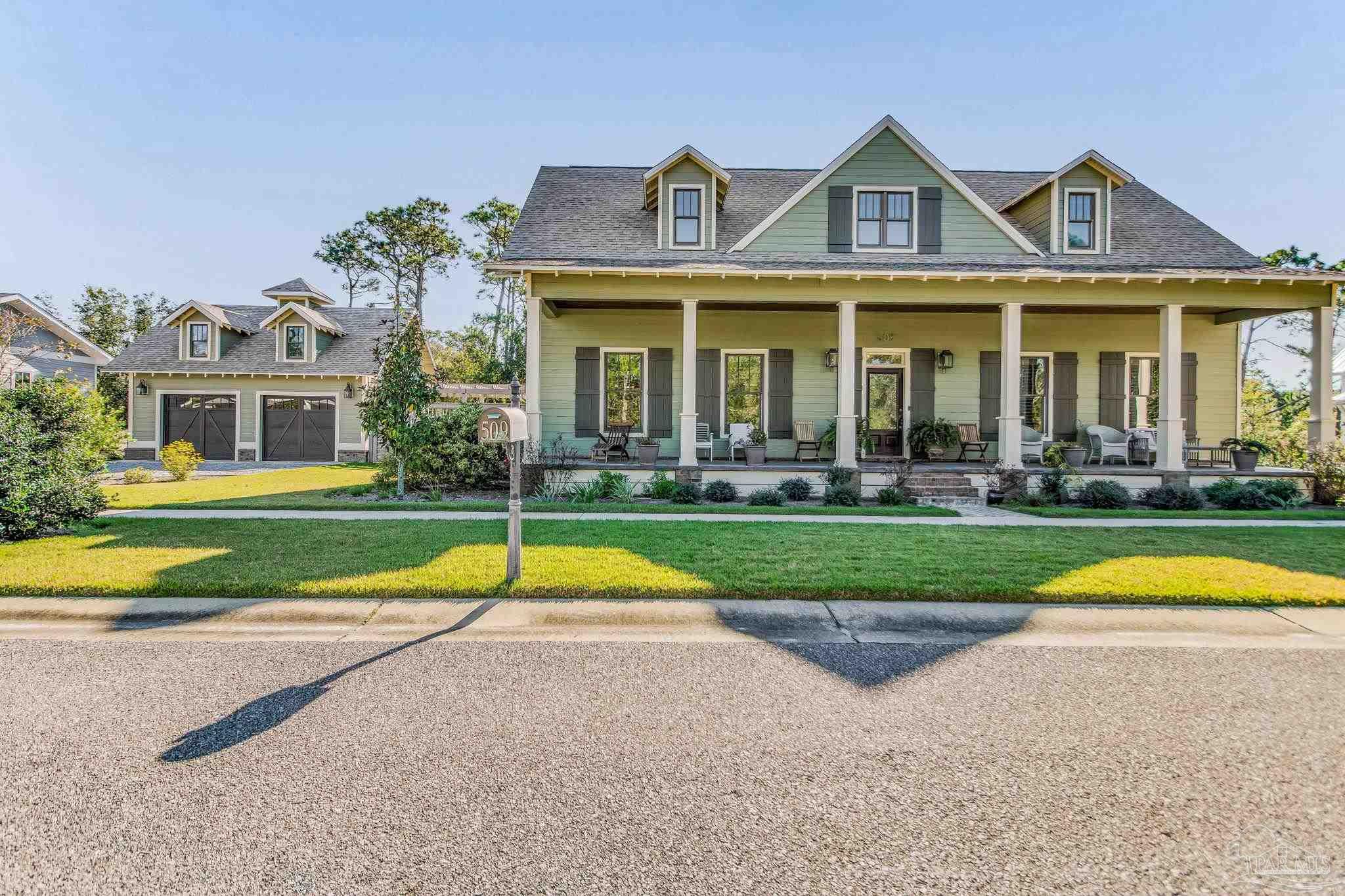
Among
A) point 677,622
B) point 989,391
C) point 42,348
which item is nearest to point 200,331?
point 42,348

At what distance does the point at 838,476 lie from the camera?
1150cm

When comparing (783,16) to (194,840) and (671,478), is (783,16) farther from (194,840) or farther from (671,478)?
(194,840)

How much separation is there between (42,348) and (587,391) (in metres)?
22.1

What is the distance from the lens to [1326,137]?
50.4ft

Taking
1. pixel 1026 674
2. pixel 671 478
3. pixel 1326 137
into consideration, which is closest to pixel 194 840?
pixel 1026 674

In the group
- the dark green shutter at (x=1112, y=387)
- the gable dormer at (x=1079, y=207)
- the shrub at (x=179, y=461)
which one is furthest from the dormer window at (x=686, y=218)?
the shrub at (x=179, y=461)

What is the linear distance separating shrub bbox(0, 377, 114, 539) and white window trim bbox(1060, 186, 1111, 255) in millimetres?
18289

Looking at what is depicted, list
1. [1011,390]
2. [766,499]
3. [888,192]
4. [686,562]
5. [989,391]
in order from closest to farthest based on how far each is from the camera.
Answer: [686,562]
[766,499]
[1011,390]
[888,192]
[989,391]

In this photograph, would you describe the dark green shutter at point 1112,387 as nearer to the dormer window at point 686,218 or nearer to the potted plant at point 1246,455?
the potted plant at point 1246,455

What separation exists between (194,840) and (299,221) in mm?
32404

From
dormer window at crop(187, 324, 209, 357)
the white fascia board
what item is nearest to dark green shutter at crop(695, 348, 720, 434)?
the white fascia board

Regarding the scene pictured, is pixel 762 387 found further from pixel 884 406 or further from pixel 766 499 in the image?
pixel 766 499

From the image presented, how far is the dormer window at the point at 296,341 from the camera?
76.3 feet

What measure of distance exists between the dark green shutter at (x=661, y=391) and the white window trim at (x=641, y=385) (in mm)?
80
